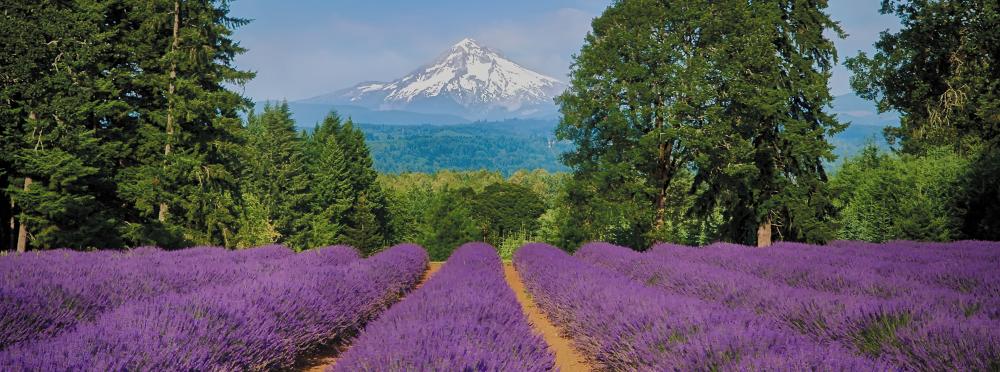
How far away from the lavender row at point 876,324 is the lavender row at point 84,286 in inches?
271

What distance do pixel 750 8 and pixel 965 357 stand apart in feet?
57.9

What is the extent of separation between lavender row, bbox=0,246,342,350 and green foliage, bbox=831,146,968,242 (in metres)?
19.1

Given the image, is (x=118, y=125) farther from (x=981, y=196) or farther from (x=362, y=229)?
(x=981, y=196)

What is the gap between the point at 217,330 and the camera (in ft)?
14.7

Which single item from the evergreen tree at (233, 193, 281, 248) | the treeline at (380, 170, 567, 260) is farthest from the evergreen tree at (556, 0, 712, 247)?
the treeline at (380, 170, 567, 260)

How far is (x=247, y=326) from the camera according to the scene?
16.0 feet

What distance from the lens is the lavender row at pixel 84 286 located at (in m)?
4.82

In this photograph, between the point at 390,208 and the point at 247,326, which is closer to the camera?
the point at 247,326

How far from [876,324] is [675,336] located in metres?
1.84

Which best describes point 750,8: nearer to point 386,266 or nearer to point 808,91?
point 808,91

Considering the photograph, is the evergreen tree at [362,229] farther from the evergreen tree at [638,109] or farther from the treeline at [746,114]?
the evergreen tree at [638,109]

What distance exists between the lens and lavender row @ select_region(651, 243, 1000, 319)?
5531 mm

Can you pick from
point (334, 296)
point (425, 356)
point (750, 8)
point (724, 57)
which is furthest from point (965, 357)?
point (750, 8)

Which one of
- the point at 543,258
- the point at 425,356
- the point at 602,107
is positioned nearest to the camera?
the point at 425,356
